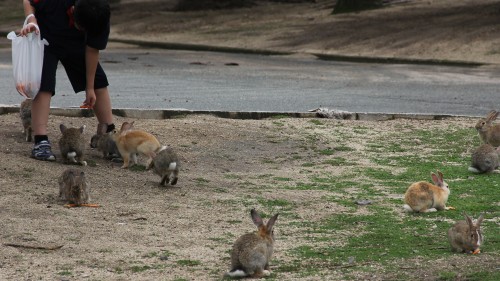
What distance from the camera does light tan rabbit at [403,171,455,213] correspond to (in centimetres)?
923

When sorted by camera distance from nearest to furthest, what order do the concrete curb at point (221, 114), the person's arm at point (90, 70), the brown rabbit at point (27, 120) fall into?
the person's arm at point (90, 70) → the brown rabbit at point (27, 120) → the concrete curb at point (221, 114)

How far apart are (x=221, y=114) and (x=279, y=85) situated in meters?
5.65

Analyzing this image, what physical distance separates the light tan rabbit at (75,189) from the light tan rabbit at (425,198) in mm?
2635

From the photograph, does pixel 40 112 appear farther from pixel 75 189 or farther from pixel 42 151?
pixel 75 189

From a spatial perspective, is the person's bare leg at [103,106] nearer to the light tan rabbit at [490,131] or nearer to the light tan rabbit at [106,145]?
the light tan rabbit at [106,145]

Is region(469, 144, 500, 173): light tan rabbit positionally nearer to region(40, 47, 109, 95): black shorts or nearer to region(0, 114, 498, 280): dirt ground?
region(0, 114, 498, 280): dirt ground

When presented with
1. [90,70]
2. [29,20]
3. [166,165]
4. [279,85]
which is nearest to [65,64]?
[90,70]

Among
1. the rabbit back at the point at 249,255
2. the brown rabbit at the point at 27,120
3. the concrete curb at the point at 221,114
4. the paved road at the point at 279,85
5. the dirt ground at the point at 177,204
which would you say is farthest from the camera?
the paved road at the point at 279,85

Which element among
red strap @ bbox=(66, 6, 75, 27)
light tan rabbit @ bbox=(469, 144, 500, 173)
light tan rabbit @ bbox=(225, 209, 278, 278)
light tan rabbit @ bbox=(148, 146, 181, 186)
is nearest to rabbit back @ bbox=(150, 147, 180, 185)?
light tan rabbit @ bbox=(148, 146, 181, 186)

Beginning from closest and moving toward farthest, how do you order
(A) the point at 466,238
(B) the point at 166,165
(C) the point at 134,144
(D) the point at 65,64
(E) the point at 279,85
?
(A) the point at 466,238 → (B) the point at 166,165 → (C) the point at 134,144 → (D) the point at 65,64 → (E) the point at 279,85

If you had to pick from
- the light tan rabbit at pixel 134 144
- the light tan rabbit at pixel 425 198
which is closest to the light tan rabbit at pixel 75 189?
the light tan rabbit at pixel 134 144

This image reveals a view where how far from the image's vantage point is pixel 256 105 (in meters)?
16.8

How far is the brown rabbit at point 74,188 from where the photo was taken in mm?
9008

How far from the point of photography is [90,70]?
424 inches
